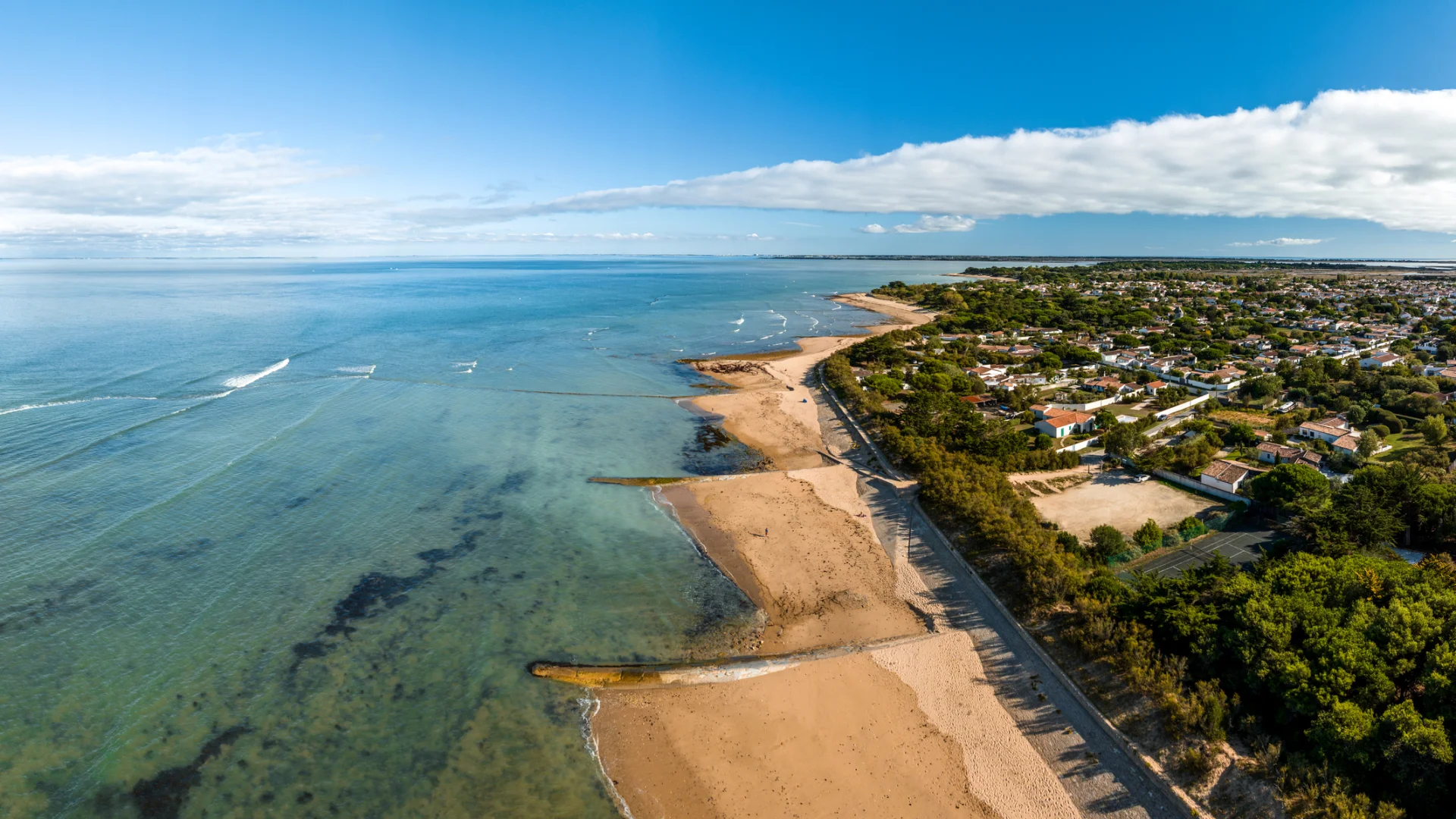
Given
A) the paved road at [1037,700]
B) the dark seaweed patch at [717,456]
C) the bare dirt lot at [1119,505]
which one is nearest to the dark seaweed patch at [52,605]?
the dark seaweed patch at [717,456]

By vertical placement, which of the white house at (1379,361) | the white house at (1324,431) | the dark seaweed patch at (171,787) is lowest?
the dark seaweed patch at (171,787)

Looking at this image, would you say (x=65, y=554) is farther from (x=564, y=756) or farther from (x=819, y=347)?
(x=819, y=347)

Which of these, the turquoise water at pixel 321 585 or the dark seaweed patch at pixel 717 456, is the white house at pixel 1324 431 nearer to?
the dark seaweed patch at pixel 717 456

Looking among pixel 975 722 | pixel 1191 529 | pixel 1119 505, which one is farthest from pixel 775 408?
pixel 975 722

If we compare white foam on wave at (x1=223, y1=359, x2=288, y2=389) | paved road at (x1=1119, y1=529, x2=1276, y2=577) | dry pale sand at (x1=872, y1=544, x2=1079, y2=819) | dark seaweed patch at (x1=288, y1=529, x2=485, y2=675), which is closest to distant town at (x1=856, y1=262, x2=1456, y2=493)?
paved road at (x1=1119, y1=529, x2=1276, y2=577)

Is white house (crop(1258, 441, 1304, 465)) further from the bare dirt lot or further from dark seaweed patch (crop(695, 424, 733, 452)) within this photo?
dark seaweed patch (crop(695, 424, 733, 452))
